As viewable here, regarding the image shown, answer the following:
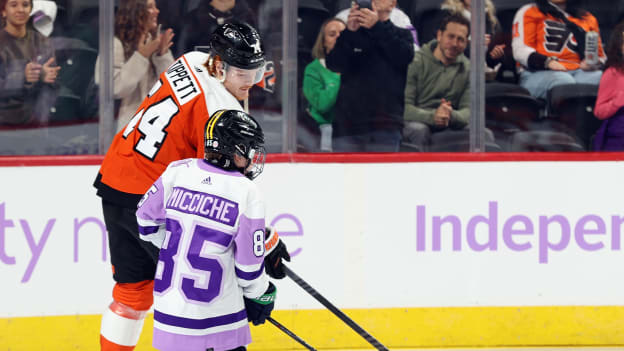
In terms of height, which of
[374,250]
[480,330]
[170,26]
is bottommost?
[480,330]

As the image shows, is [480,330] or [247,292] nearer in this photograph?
[247,292]

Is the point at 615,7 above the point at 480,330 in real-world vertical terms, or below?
above

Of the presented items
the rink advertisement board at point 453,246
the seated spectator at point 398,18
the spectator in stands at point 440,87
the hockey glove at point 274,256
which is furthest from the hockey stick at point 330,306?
the seated spectator at point 398,18

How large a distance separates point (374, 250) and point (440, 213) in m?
0.36

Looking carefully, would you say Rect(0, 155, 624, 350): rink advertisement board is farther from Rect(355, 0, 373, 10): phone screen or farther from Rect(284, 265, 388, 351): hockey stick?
Rect(284, 265, 388, 351): hockey stick

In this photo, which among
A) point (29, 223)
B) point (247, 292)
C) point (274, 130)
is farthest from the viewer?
point (274, 130)

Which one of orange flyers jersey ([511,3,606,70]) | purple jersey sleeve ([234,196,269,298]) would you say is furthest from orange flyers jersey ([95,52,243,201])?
orange flyers jersey ([511,3,606,70])

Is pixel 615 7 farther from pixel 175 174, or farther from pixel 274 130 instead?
pixel 175 174

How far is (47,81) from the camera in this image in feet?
13.5

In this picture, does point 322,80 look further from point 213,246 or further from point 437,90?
point 213,246

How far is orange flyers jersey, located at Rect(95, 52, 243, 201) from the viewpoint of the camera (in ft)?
9.64

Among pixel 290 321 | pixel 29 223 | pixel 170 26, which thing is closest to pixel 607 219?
pixel 290 321

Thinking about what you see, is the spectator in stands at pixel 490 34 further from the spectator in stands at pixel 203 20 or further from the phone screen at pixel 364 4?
the spectator in stands at pixel 203 20

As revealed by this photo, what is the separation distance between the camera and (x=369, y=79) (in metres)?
4.28
